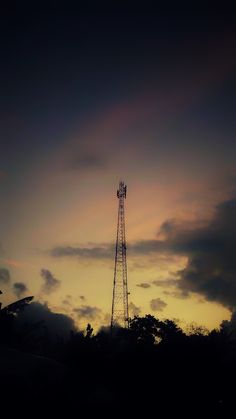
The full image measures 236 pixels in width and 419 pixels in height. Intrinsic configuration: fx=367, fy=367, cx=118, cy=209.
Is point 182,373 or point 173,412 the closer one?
point 173,412

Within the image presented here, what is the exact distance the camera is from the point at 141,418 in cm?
2145

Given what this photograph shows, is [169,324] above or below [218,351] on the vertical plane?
above

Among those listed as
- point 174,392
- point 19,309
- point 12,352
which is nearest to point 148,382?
point 174,392

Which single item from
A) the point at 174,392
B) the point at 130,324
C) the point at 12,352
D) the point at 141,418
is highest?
the point at 130,324

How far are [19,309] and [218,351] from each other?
20473 millimetres

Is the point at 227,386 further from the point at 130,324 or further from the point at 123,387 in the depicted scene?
the point at 130,324

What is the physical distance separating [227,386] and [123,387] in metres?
6.67

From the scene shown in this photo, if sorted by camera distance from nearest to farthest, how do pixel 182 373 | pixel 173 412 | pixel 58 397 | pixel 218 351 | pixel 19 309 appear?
pixel 58 397
pixel 173 412
pixel 182 373
pixel 218 351
pixel 19 309

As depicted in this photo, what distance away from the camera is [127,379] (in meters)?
24.3

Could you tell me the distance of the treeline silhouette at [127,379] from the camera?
812 inches

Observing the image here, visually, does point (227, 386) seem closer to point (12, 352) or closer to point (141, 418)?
point (141, 418)

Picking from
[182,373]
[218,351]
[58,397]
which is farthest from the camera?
[218,351]

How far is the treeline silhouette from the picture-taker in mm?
20625

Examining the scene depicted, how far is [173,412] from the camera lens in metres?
22.0
